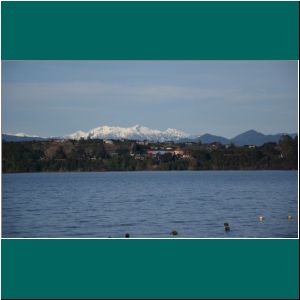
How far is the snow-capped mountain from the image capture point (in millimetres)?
28859

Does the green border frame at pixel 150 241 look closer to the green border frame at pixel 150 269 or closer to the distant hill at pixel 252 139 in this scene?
the green border frame at pixel 150 269

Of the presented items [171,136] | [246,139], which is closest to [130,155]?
[171,136]

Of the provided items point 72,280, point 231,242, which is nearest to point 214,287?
point 231,242

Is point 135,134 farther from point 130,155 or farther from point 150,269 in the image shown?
point 150,269

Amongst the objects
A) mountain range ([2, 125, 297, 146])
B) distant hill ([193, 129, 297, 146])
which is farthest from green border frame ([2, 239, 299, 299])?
distant hill ([193, 129, 297, 146])

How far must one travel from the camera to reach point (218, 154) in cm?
3288

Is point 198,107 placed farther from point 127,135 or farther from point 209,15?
point 209,15

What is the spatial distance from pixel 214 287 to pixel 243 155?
2889cm

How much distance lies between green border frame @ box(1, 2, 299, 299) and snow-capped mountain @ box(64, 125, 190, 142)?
1821 centimetres

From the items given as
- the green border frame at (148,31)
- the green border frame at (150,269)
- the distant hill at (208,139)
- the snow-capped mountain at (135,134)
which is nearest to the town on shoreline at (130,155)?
the distant hill at (208,139)

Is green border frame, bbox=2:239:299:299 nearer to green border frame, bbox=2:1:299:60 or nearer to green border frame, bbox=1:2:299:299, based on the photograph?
green border frame, bbox=1:2:299:299

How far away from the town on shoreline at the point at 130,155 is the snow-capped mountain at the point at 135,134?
371 millimetres

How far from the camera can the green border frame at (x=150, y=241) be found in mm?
8945

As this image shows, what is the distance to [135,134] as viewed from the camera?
101 feet
